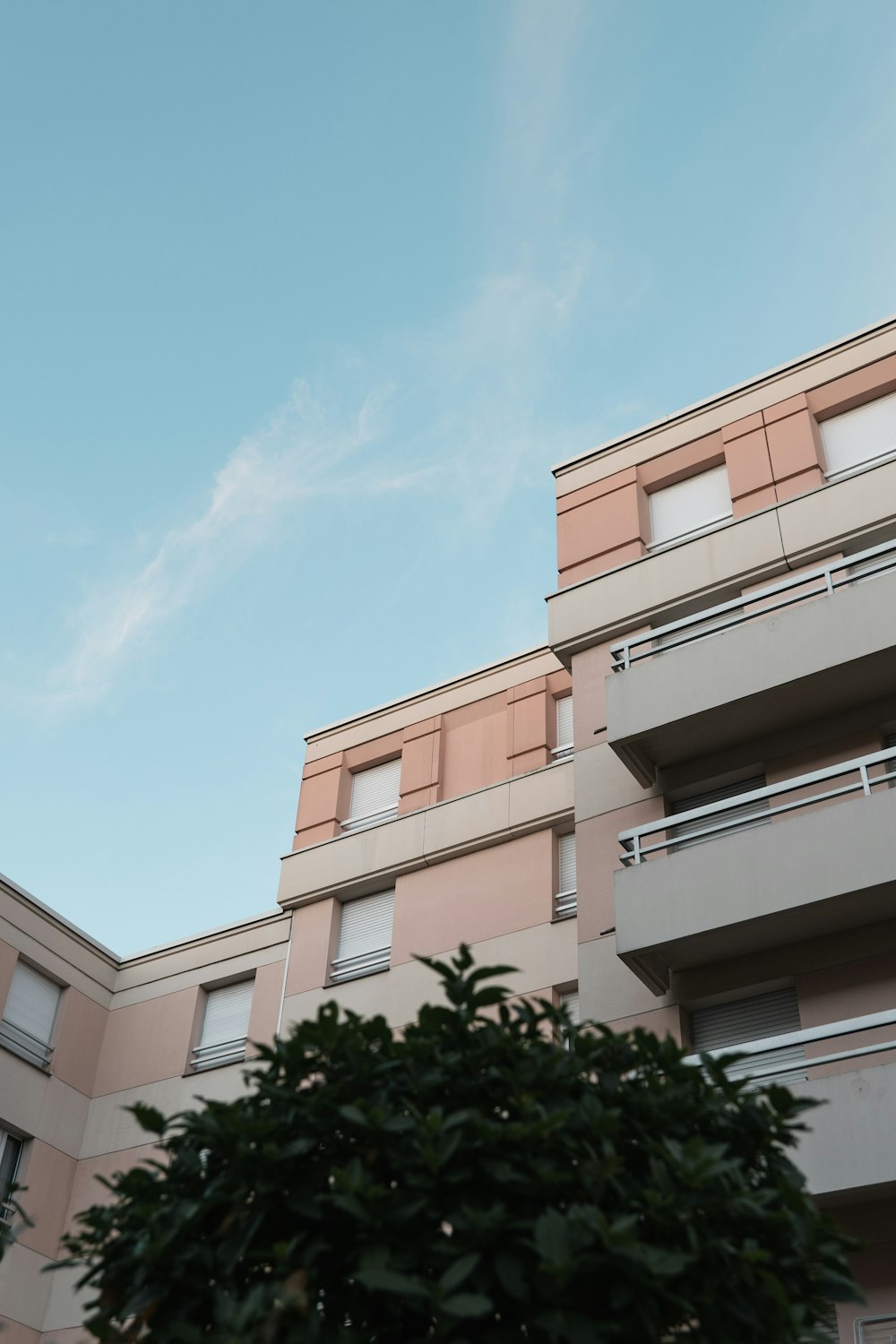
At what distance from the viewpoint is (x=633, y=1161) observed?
5.62m

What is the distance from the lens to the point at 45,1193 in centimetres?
1939

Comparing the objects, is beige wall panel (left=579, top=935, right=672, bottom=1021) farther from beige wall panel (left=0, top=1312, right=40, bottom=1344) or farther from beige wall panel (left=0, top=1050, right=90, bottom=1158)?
beige wall panel (left=0, top=1312, right=40, bottom=1344)

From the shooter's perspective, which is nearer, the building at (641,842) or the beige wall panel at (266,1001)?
the building at (641,842)

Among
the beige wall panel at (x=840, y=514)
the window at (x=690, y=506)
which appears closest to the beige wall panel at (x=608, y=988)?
the beige wall panel at (x=840, y=514)

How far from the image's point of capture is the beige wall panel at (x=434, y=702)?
66.4 ft

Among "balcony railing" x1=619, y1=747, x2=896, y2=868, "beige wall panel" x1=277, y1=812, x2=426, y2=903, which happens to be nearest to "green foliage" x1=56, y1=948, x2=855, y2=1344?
"balcony railing" x1=619, y1=747, x2=896, y2=868

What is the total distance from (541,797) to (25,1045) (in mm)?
8478

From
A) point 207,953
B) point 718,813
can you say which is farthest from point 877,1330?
point 207,953

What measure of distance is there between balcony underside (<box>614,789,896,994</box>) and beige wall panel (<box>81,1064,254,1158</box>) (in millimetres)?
8436

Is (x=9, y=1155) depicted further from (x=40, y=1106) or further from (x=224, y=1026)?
(x=224, y=1026)

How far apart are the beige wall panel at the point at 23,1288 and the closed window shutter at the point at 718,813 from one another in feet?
35.4

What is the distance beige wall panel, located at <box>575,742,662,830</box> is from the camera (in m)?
15.1

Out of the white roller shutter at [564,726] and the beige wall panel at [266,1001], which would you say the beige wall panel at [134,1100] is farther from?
the white roller shutter at [564,726]

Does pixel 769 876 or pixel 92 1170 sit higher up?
pixel 769 876
